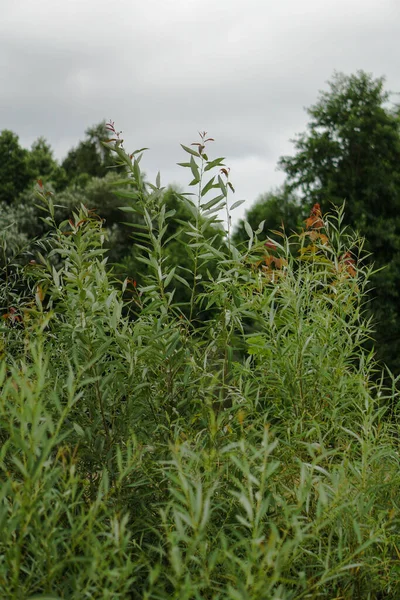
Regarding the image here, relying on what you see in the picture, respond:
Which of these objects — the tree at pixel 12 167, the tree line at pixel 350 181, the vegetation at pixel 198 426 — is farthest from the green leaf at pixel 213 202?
the tree at pixel 12 167

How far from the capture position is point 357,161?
864 inches

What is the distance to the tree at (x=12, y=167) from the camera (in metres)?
33.8

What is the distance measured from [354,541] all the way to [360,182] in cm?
2067

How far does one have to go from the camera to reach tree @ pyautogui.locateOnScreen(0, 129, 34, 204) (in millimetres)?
33844

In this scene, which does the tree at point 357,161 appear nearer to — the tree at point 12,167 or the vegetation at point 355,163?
the vegetation at point 355,163

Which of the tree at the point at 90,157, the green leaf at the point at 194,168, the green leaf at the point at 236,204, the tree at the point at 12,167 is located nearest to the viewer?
the green leaf at the point at 194,168

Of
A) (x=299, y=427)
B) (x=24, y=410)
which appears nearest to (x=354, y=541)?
(x=299, y=427)

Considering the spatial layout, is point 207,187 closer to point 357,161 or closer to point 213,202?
point 213,202

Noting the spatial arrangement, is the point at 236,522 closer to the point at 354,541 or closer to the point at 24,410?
the point at 354,541

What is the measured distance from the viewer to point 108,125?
252 centimetres

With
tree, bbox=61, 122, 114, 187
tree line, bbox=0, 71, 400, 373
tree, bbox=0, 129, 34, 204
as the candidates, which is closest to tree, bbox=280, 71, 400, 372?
tree line, bbox=0, 71, 400, 373

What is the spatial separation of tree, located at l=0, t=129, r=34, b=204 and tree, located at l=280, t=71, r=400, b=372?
1673 cm

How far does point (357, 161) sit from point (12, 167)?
1931 cm

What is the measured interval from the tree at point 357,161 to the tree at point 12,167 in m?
16.7
